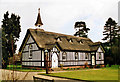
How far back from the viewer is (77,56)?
30.0 metres

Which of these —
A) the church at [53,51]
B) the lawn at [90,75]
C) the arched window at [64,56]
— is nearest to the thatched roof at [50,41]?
the church at [53,51]

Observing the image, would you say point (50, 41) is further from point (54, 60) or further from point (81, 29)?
point (81, 29)

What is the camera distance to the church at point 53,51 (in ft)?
82.8

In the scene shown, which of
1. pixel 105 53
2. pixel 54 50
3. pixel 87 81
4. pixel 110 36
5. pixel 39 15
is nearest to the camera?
pixel 87 81

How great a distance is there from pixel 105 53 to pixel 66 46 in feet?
41.2

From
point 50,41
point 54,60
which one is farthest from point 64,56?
point 50,41

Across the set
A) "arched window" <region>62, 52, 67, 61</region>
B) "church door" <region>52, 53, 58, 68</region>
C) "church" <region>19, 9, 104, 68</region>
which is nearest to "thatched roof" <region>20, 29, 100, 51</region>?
"church" <region>19, 9, 104, 68</region>

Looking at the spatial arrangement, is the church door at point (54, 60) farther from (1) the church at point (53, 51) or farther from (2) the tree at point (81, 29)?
(2) the tree at point (81, 29)

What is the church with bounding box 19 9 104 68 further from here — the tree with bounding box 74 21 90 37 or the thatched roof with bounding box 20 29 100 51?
the tree with bounding box 74 21 90 37

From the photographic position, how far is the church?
82.8 feet

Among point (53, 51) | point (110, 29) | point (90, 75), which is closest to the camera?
point (90, 75)

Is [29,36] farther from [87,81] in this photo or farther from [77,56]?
[87,81]

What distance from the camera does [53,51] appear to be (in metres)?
25.4

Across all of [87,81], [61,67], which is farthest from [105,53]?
[87,81]
